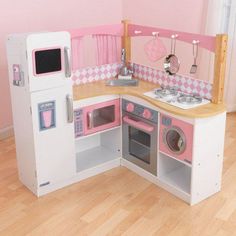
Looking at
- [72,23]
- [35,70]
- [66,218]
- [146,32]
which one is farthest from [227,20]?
[66,218]

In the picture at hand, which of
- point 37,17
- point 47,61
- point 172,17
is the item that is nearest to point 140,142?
point 47,61

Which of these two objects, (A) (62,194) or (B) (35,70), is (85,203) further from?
(B) (35,70)

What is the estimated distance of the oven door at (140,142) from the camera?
2.71 metres

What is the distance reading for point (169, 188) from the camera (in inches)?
106

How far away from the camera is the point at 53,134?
101 inches

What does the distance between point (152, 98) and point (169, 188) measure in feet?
2.09

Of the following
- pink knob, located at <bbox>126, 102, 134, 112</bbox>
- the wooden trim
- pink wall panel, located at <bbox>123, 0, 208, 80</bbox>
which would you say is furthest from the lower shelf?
pink wall panel, located at <bbox>123, 0, 208, 80</bbox>

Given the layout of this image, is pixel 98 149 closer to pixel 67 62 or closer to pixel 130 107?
pixel 130 107

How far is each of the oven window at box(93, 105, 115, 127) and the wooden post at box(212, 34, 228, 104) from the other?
795 millimetres

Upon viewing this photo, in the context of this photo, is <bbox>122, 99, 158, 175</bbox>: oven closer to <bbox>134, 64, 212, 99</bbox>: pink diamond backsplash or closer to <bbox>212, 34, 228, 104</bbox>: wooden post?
<bbox>134, 64, 212, 99</bbox>: pink diamond backsplash

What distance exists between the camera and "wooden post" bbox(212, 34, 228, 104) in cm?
241

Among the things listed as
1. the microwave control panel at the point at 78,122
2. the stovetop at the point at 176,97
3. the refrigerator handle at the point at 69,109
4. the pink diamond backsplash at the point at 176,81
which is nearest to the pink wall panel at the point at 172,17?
the pink diamond backsplash at the point at 176,81

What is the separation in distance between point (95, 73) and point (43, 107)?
0.71 meters

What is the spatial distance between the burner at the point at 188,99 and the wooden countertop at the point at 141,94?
0.29 ft
